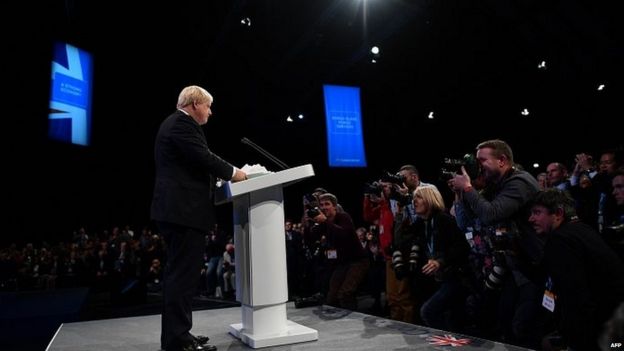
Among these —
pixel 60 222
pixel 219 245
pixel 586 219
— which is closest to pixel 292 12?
pixel 219 245

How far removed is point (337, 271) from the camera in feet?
15.0

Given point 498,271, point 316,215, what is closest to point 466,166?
point 498,271

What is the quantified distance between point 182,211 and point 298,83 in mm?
9518

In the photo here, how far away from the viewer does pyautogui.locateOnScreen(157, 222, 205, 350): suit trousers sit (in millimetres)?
2344

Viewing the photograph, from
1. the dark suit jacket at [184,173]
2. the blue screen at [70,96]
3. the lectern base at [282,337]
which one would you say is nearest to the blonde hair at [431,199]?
the lectern base at [282,337]

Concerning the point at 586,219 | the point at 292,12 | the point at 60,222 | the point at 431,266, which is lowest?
the point at 431,266

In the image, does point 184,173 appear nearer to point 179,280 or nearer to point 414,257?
point 179,280

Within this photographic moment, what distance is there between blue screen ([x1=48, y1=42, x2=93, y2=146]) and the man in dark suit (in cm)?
679

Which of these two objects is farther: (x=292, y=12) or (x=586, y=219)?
(x=292, y=12)

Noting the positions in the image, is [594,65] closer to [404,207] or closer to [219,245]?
[404,207]

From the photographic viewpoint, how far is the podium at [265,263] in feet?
8.41

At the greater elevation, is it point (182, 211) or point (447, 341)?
→ point (182, 211)

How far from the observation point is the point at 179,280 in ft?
7.79

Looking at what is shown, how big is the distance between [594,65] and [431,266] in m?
7.49
